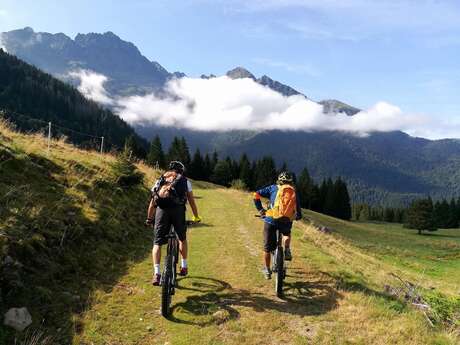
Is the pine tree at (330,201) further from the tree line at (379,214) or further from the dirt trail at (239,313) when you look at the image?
the dirt trail at (239,313)

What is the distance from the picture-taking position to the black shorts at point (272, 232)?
11750 millimetres

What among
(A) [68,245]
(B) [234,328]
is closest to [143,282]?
(A) [68,245]

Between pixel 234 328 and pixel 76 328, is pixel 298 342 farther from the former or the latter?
pixel 76 328

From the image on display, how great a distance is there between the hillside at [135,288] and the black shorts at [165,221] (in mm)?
1647

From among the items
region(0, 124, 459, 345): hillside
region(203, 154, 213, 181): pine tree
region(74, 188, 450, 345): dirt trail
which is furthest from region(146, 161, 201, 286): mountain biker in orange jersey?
region(203, 154, 213, 181): pine tree

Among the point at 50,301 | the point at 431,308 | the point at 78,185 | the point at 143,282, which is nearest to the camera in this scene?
the point at 50,301

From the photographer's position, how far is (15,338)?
7.61 m

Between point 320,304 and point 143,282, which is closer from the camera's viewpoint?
point 320,304

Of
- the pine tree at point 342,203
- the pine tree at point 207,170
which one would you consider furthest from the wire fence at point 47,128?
the pine tree at point 342,203

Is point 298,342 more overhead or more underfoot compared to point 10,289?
more underfoot

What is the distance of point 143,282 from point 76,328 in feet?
10.4

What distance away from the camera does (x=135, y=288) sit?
36.5ft

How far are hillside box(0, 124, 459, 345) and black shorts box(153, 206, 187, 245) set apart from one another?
1647 mm

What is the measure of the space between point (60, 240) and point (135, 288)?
2.62 meters
